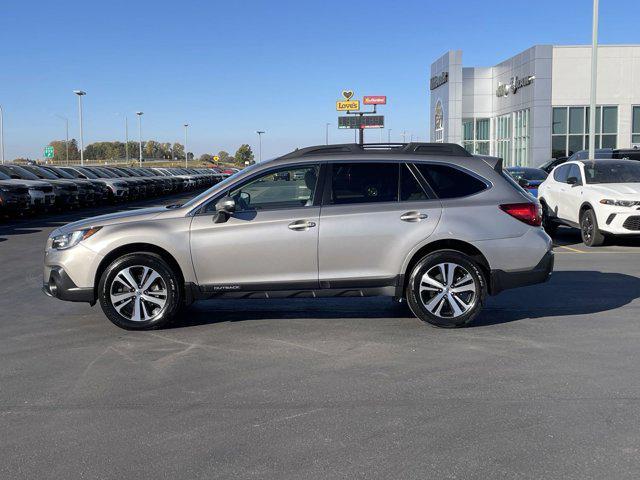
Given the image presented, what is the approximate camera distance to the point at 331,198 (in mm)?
6883

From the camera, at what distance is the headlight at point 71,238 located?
22.6ft

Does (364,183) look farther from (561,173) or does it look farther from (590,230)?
(561,173)

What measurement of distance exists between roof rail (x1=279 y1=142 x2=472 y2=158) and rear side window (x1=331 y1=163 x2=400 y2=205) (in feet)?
0.63

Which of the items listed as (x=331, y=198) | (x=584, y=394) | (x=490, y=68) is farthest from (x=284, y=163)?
(x=490, y=68)

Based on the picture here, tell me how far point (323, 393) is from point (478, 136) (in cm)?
5179

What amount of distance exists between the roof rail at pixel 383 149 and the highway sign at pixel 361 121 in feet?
134

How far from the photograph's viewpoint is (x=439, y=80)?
5547 cm

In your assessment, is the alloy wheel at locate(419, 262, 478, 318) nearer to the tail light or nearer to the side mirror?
the tail light

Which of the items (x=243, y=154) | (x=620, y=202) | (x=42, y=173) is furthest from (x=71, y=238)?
(x=243, y=154)

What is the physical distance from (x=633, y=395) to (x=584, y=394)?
0.33 metres

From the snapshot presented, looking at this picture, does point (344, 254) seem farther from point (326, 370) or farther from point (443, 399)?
point (443, 399)

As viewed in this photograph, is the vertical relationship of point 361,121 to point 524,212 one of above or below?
above

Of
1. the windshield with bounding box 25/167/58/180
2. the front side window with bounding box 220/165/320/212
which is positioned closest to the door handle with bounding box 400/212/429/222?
the front side window with bounding box 220/165/320/212

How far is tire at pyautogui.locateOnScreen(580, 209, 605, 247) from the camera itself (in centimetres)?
1307
